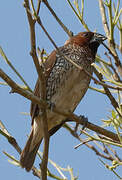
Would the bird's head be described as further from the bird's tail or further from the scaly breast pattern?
the bird's tail

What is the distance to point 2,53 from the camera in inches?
95.6

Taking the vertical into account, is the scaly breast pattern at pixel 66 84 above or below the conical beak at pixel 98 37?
below

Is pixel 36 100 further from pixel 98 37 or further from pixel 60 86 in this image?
pixel 98 37

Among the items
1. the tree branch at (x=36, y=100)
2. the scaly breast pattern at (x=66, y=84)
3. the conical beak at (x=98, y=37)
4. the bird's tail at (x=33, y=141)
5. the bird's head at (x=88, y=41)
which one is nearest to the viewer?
the tree branch at (x=36, y=100)

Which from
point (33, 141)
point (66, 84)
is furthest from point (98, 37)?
point (33, 141)

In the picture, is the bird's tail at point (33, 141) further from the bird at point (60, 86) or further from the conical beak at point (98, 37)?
the conical beak at point (98, 37)

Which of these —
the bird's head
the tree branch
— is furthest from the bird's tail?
the tree branch

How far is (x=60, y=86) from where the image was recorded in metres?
3.92

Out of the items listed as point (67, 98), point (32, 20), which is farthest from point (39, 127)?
point (32, 20)

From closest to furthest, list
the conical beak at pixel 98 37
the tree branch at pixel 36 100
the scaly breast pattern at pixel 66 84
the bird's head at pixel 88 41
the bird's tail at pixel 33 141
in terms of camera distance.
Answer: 1. the tree branch at pixel 36 100
2. the scaly breast pattern at pixel 66 84
3. the conical beak at pixel 98 37
4. the bird's tail at pixel 33 141
5. the bird's head at pixel 88 41

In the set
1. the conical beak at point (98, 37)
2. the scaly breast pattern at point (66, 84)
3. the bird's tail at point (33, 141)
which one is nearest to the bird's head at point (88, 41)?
the conical beak at point (98, 37)

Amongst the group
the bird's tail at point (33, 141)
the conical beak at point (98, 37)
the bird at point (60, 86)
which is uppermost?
the conical beak at point (98, 37)

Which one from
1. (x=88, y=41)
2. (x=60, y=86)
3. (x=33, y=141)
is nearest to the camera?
(x=60, y=86)

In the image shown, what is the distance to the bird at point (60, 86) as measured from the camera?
3.89 m
